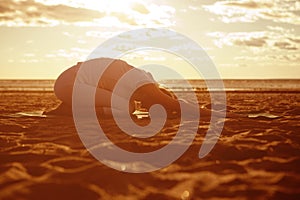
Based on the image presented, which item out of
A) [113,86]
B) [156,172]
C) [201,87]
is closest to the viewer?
[156,172]

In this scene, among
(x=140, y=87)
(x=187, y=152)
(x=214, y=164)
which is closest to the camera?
(x=214, y=164)

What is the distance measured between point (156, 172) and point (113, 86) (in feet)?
11.3

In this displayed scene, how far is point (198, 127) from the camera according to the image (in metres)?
5.21

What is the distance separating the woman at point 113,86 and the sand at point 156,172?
1.55 metres

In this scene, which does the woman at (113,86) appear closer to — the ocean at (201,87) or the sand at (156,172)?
→ the sand at (156,172)

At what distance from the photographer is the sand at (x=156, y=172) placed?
8.21 ft

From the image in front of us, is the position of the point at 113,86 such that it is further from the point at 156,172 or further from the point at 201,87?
the point at 201,87

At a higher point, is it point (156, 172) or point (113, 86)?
point (113, 86)

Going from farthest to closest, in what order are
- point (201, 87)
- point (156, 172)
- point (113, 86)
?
point (201, 87), point (113, 86), point (156, 172)

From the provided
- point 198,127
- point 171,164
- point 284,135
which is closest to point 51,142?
point 171,164

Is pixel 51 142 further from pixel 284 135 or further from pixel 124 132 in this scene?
pixel 284 135

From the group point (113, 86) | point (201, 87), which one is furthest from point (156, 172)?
point (201, 87)

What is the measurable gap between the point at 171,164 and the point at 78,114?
349cm

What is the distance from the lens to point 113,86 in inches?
246
